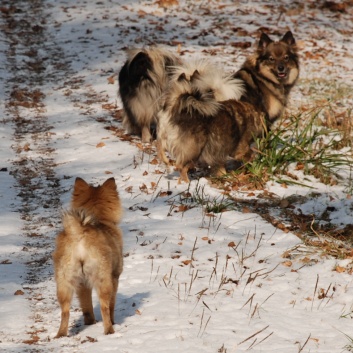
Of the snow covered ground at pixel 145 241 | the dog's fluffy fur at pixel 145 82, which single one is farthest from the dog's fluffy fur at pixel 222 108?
the dog's fluffy fur at pixel 145 82

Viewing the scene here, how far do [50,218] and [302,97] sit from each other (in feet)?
25.6

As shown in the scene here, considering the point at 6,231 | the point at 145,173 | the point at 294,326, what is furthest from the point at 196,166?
the point at 294,326

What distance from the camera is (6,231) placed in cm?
782

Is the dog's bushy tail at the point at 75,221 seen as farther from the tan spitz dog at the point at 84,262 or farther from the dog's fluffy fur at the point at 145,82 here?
the dog's fluffy fur at the point at 145,82

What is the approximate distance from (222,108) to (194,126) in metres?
0.57

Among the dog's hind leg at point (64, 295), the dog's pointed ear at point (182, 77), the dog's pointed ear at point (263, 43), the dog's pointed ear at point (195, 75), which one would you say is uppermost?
the dog's pointed ear at point (263, 43)

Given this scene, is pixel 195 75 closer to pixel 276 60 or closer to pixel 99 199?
pixel 276 60

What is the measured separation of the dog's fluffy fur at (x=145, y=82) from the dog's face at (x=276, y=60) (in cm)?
145

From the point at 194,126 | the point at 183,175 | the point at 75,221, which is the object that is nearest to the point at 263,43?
the point at 194,126

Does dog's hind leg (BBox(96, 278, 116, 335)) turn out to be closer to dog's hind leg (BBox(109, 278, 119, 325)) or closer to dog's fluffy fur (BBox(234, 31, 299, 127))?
dog's hind leg (BBox(109, 278, 119, 325))

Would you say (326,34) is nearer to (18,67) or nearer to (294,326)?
(18,67)

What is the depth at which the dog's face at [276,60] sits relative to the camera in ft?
35.9

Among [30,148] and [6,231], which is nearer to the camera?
[6,231]

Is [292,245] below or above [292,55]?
below
